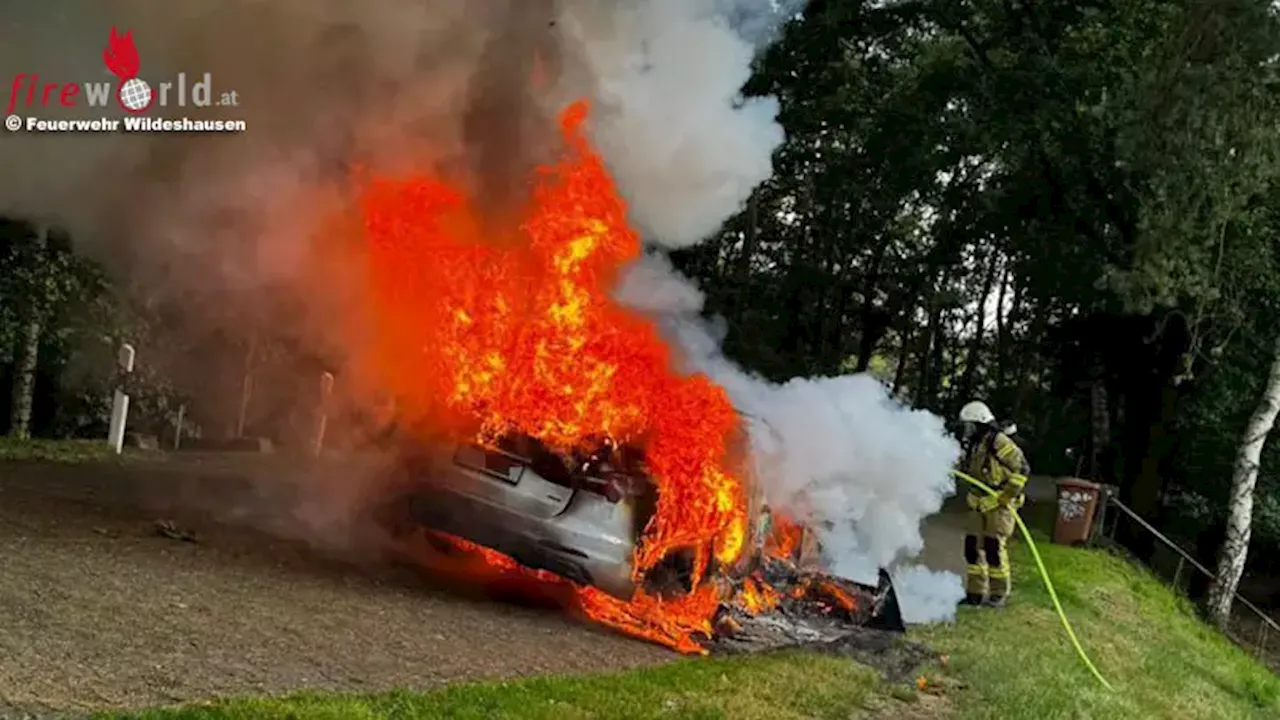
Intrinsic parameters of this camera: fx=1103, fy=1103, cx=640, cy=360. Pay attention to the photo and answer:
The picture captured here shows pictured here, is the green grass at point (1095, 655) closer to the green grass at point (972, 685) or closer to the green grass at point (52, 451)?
the green grass at point (972, 685)

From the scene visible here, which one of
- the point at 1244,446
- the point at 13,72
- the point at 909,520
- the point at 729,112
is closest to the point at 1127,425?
the point at 1244,446

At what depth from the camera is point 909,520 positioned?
9.94 meters

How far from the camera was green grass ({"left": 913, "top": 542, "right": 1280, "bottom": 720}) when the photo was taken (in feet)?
26.5

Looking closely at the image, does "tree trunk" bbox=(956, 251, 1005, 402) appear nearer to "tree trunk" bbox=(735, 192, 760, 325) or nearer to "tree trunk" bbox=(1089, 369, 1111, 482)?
"tree trunk" bbox=(735, 192, 760, 325)

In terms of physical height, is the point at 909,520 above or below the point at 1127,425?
below

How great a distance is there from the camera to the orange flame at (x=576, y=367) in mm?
8023

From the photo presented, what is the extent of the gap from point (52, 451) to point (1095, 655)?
1105cm

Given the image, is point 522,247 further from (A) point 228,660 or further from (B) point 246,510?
(A) point 228,660

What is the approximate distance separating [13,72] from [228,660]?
6927 millimetres

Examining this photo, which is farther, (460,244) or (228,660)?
(460,244)

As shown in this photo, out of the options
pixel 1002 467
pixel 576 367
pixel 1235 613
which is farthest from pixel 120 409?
pixel 1235 613

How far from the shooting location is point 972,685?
8055 millimetres

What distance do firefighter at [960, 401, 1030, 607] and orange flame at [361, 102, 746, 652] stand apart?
3.65 m

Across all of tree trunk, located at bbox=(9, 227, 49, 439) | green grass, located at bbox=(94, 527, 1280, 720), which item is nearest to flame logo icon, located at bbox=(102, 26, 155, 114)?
tree trunk, located at bbox=(9, 227, 49, 439)
